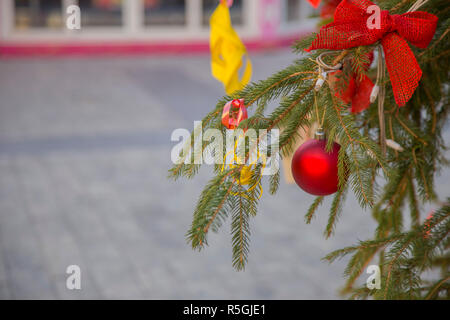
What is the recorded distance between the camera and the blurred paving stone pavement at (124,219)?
407cm

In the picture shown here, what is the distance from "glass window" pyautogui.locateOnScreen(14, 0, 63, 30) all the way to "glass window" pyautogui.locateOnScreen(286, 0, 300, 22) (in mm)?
4238

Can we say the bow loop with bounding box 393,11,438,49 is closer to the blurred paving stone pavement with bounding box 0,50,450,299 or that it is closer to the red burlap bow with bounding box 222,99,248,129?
the red burlap bow with bounding box 222,99,248,129

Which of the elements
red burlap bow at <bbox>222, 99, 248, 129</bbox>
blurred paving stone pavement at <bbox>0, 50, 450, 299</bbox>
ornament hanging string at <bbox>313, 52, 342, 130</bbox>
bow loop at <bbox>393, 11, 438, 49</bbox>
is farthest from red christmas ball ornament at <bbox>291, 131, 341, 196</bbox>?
blurred paving stone pavement at <bbox>0, 50, 450, 299</bbox>

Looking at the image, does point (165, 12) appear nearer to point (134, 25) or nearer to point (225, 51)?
point (134, 25)

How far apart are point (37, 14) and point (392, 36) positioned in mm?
10582

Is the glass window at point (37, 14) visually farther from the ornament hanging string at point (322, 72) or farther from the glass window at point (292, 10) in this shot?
the ornament hanging string at point (322, 72)

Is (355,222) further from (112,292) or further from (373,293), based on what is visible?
(373,293)

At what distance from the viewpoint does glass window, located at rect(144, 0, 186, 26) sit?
11.3 m

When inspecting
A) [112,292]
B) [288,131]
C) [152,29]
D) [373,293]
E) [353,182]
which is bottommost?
[112,292]

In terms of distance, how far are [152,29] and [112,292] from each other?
26.7 ft

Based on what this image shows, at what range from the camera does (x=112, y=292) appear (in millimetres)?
3926

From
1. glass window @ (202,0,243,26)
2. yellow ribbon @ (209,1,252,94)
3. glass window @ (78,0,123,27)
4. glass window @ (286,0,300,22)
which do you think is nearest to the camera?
yellow ribbon @ (209,1,252,94)

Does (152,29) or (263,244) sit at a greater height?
(152,29)
